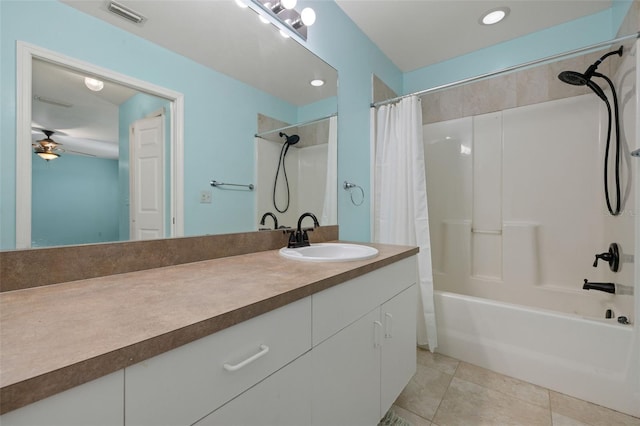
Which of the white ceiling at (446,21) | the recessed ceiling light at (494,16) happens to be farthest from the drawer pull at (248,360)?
the recessed ceiling light at (494,16)

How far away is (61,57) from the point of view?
0.76m

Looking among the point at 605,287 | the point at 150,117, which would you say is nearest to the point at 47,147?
the point at 150,117

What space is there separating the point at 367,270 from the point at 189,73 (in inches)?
40.0

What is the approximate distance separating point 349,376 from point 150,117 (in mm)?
1143

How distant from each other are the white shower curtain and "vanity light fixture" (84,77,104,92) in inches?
45.4

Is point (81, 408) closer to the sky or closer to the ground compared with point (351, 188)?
closer to the ground

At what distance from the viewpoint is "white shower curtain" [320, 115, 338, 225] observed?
1.73 meters

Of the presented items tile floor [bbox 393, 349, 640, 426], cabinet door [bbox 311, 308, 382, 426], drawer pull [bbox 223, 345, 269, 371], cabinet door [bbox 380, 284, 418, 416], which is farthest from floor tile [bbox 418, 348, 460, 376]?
drawer pull [bbox 223, 345, 269, 371]

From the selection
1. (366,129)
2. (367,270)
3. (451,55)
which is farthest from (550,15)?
(367,270)

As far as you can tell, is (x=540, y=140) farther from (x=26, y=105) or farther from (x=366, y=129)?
(x=26, y=105)

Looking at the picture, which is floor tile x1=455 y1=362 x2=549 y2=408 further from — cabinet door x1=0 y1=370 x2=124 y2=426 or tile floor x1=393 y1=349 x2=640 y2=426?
cabinet door x1=0 y1=370 x2=124 y2=426

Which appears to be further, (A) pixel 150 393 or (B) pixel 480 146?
(B) pixel 480 146

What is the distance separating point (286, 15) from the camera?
4.66 feet

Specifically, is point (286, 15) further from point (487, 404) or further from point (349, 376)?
point (487, 404)
